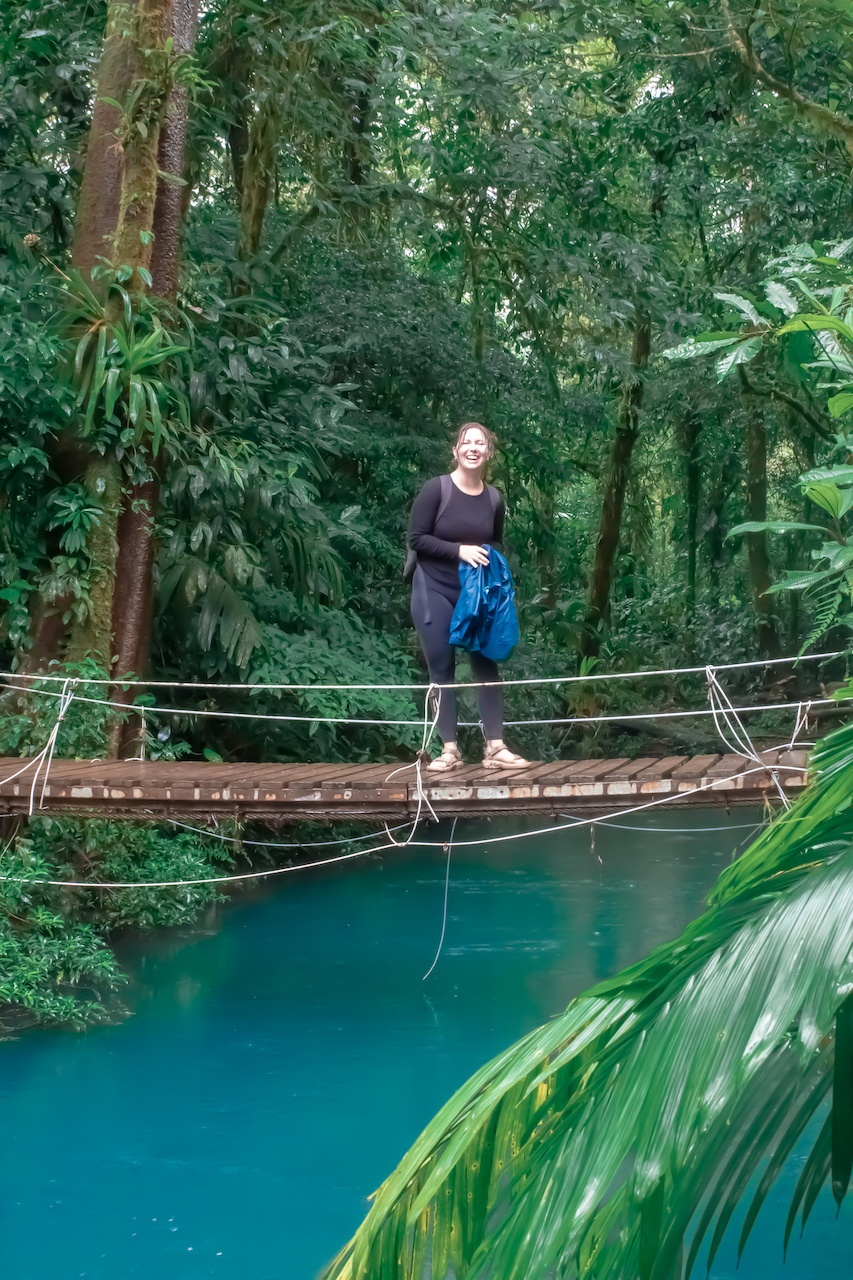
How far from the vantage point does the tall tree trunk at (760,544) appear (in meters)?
12.8

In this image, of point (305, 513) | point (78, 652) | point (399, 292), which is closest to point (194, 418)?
point (305, 513)

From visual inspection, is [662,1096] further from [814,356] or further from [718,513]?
[718,513]

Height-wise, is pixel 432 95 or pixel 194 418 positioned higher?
pixel 432 95

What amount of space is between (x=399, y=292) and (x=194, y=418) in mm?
2567

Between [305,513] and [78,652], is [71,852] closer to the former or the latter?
[78,652]

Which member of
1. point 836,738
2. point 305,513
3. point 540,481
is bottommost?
point 836,738

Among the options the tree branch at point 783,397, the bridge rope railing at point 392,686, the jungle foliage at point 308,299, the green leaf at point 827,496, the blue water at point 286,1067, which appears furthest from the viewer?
the tree branch at point 783,397

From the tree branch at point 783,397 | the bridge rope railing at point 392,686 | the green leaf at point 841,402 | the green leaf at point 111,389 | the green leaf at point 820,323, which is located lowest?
the bridge rope railing at point 392,686

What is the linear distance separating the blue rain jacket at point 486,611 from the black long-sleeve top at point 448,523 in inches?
3.4

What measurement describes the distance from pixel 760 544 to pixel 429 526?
30.6ft

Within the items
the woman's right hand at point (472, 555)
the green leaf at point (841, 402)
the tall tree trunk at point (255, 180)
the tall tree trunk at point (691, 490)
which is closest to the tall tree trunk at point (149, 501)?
the tall tree trunk at point (255, 180)

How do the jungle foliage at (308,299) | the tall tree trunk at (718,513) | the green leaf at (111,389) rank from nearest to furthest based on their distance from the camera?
the green leaf at (111,389)
the jungle foliage at (308,299)
the tall tree trunk at (718,513)

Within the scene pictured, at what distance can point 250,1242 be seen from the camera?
150 inches

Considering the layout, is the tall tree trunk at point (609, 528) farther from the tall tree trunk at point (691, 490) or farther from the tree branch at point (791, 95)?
the tree branch at point (791, 95)
